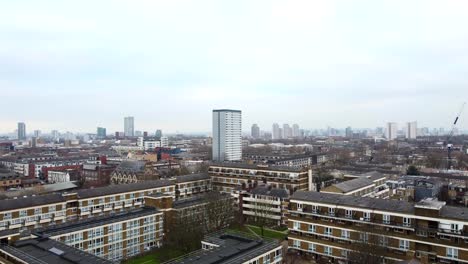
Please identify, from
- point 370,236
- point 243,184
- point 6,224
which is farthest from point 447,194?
point 6,224

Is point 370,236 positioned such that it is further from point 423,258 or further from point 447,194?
point 447,194

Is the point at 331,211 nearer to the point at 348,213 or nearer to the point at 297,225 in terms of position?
the point at 348,213

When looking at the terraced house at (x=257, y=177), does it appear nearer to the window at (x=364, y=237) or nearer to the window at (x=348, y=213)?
the window at (x=348, y=213)

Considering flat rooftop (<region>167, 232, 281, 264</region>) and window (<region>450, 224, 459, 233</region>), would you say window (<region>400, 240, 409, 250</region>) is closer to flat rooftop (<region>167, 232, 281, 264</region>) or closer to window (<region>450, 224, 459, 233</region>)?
window (<region>450, 224, 459, 233</region>)

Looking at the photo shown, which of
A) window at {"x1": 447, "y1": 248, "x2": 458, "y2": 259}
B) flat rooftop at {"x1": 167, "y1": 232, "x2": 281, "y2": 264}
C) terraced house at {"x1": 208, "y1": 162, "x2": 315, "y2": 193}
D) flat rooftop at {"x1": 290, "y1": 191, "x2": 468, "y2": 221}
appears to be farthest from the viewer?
terraced house at {"x1": 208, "y1": 162, "x2": 315, "y2": 193}

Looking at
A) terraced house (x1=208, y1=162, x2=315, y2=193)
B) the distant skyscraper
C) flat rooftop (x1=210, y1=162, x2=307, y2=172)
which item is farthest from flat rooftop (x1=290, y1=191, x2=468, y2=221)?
the distant skyscraper

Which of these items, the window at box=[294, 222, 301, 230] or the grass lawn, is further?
the window at box=[294, 222, 301, 230]

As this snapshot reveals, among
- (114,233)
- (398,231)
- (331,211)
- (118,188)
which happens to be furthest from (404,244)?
(118,188)
